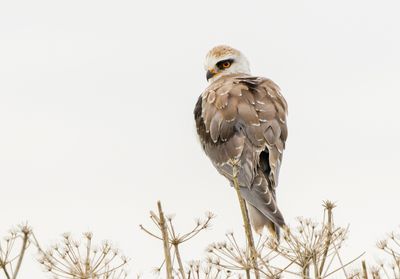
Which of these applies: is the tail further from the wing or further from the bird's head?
the bird's head

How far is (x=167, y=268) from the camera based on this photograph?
172 inches

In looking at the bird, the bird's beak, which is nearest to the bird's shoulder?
the bird

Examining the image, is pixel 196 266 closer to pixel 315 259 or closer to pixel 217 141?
pixel 315 259

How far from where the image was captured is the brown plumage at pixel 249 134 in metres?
8.41

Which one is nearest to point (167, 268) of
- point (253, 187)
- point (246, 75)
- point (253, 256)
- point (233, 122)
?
point (253, 256)

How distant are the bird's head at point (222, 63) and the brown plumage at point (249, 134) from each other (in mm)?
1094

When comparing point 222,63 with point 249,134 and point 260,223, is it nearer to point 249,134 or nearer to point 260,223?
point 249,134

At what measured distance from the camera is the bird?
27.5 ft

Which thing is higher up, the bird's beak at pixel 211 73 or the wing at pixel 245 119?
the bird's beak at pixel 211 73

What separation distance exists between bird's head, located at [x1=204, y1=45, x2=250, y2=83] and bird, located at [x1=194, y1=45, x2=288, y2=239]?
87 cm

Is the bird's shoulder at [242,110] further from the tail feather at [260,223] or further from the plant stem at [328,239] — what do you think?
the plant stem at [328,239]

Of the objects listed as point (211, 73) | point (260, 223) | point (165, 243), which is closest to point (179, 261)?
point (165, 243)

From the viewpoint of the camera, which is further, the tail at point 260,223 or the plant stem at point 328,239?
the tail at point 260,223

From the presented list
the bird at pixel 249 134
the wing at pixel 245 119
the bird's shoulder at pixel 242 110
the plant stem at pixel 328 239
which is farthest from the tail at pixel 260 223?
the plant stem at pixel 328 239
